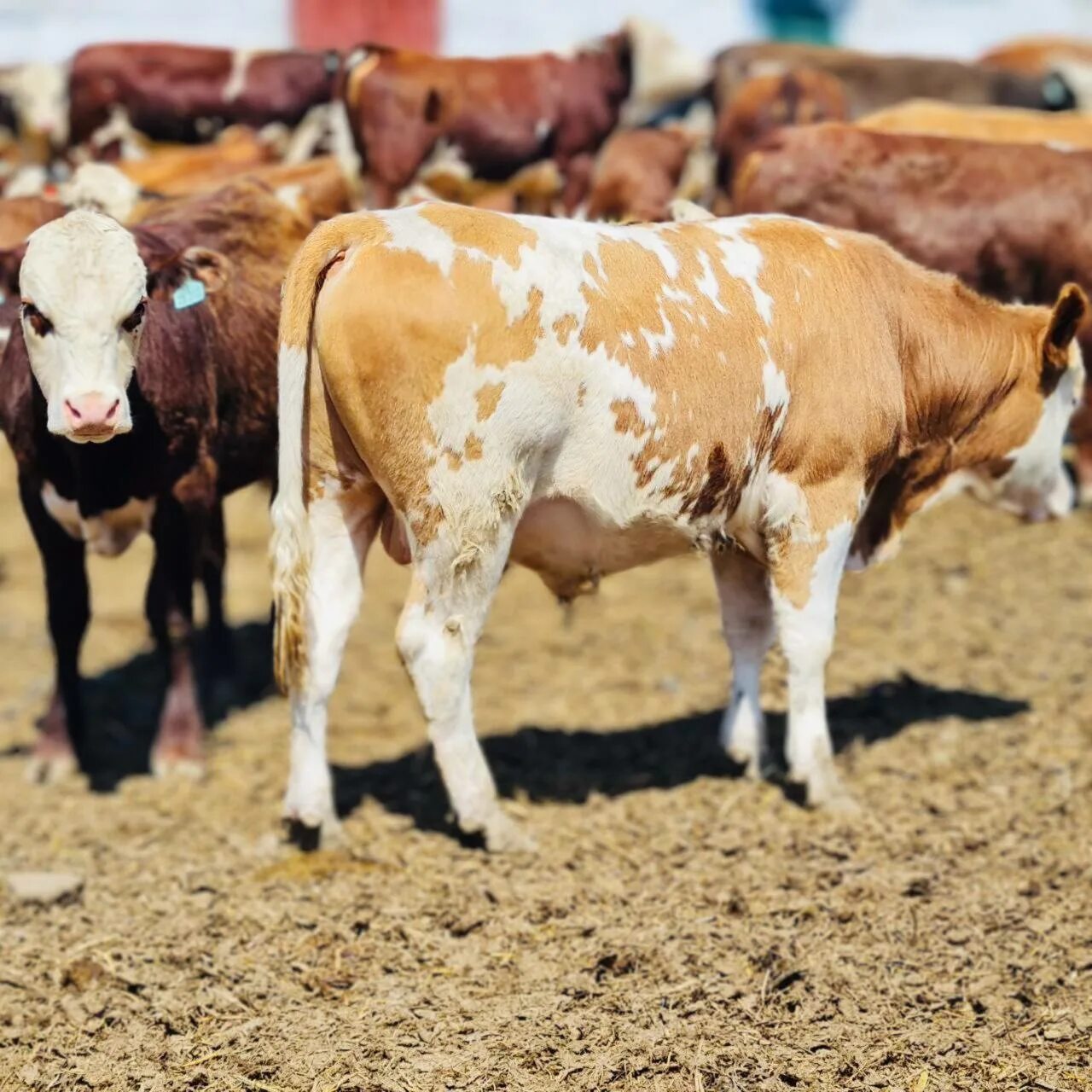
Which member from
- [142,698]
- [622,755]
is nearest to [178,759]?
[142,698]

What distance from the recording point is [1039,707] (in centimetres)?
650

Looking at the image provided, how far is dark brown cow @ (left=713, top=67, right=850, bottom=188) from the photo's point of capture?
442 inches

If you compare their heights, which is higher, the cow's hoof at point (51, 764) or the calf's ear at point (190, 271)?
the calf's ear at point (190, 271)

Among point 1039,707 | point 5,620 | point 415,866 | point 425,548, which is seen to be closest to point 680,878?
point 415,866

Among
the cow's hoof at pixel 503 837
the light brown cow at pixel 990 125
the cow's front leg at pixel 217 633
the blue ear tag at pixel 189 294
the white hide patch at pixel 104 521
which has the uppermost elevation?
the blue ear tag at pixel 189 294

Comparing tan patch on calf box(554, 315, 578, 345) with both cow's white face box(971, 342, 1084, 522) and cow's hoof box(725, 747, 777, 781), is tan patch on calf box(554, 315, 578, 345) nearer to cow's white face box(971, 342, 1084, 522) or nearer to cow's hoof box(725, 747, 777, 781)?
cow's hoof box(725, 747, 777, 781)

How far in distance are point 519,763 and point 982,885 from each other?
2073 mm

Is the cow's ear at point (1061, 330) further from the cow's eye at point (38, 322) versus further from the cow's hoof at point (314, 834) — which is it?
the cow's eye at point (38, 322)

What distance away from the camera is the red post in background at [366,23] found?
19.9 meters

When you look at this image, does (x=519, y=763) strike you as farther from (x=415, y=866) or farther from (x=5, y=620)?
(x=5, y=620)

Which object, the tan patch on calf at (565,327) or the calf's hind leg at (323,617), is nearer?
the tan patch on calf at (565,327)

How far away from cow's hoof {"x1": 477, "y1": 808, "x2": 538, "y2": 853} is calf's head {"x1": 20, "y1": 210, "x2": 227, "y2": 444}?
173 centimetres

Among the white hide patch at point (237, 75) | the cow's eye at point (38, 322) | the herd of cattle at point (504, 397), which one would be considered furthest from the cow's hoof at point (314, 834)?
the white hide patch at point (237, 75)

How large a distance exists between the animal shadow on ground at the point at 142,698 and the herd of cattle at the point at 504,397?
0.52 ft
